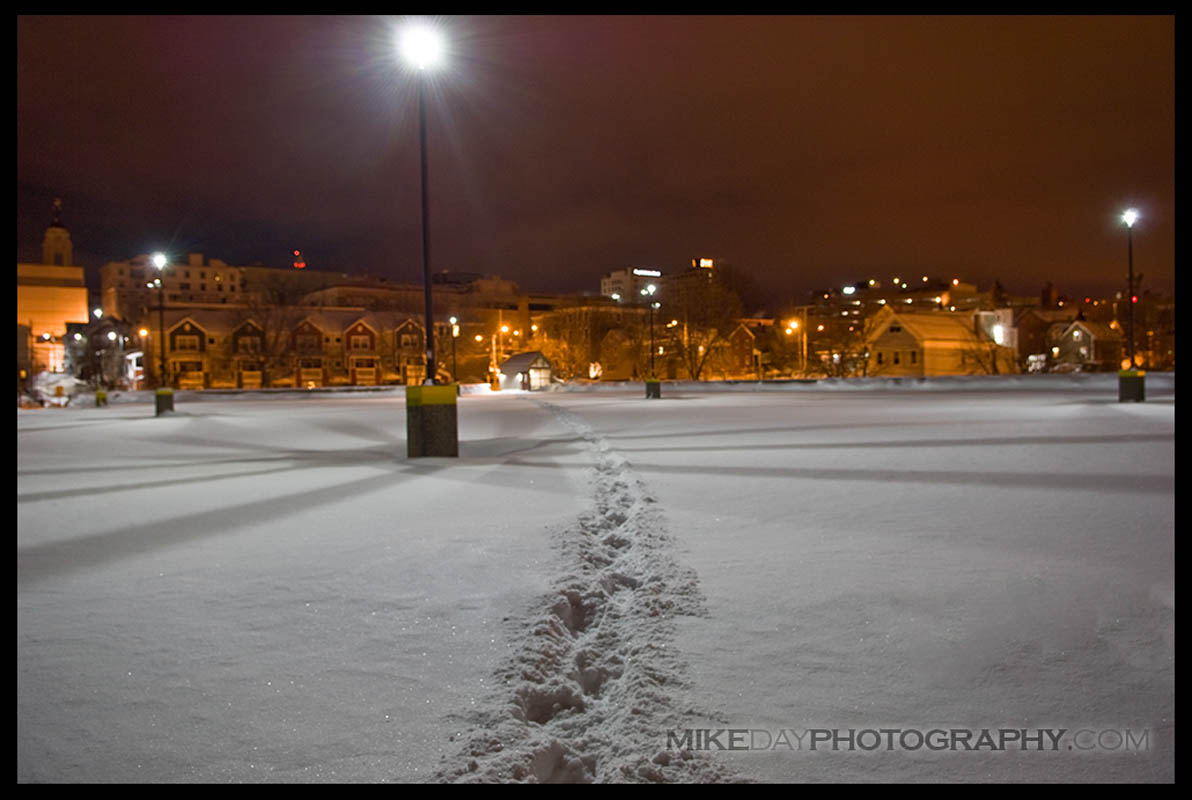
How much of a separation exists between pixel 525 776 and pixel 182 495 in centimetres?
790

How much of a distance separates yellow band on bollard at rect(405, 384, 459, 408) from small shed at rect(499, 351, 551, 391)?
4541 centimetres

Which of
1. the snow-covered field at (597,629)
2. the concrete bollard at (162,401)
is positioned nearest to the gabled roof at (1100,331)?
the snow-covered field at (597,629)

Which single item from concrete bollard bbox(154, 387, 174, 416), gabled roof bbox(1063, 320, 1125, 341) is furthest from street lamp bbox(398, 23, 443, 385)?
gabled roof bbox(1063, 320, 1125, 341)

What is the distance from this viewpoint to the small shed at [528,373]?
5875 centimetres

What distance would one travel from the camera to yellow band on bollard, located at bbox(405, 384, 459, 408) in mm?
12552

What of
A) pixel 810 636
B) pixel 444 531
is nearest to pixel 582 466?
pixel 444 531

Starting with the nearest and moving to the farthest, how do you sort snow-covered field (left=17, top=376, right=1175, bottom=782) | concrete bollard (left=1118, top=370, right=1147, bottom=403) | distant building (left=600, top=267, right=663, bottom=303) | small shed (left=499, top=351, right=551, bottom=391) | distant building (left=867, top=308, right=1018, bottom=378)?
snow-covered field (left=17, top=376, right=1175, bottom=782) < concrete bollard (left=1118, top=370, right=1147, bottom=403) < small shed (left=499, top=351, right=551, bottom=391) < distant building (left=867, top=308, right=1018, bottom=378) < distant building (left=600, top=267, right=663, bottom=303)

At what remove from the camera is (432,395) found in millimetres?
12648

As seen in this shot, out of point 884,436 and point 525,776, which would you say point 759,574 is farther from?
point 884,436

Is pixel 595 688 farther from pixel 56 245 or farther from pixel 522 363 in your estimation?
pixel 56 245

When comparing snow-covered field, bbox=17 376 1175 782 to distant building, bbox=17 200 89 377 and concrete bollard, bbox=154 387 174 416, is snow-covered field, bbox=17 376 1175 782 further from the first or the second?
distant building, bbox=17 200 89 377

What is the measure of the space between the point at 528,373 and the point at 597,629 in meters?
54.8

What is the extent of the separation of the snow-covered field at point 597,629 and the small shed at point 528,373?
1933 inches

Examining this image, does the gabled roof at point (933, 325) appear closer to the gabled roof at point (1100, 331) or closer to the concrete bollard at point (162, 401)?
the gabled roof at point (1100, 331)
